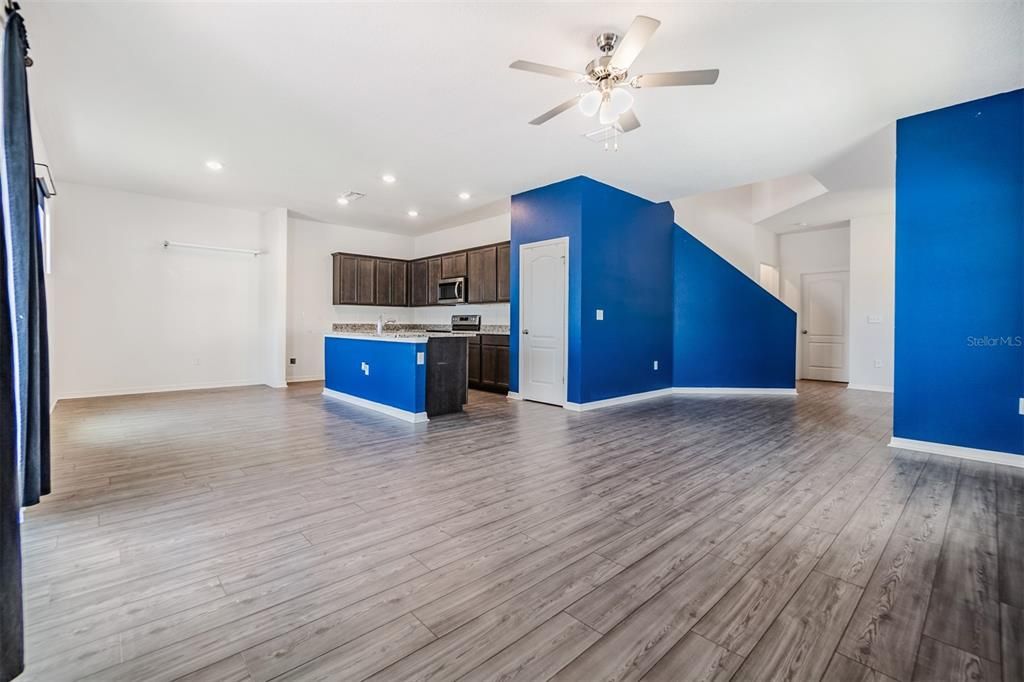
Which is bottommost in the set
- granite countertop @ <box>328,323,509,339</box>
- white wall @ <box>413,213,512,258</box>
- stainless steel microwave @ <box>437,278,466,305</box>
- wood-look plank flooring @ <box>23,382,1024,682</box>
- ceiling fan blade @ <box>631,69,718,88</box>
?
wood-look plank flooring @ <box>23,382,1024,682</box>

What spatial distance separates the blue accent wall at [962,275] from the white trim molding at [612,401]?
114 inches

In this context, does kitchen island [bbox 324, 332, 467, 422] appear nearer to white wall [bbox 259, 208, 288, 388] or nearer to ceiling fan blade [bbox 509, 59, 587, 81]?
white wall [bbox 259, 208, 288, 388]

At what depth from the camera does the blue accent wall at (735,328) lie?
715 centimetres

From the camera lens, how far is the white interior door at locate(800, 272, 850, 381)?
8578mm

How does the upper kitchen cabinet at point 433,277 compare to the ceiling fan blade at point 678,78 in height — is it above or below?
below

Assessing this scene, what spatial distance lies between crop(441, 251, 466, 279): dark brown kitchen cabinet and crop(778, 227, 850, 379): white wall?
6483mm

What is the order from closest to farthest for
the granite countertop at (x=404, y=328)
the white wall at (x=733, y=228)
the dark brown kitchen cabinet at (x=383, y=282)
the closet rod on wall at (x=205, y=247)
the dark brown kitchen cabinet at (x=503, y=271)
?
the closet rod on wall at (x=205, y=247) < the dark brown kitchen cabinet at (x=503, y=271) < the granite countertop at (x=404, y=328) < the white wall at (x=733, y=228) < the dark brown kitchen cabinet at (x=383, y=282)

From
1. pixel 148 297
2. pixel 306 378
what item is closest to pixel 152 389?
pixel 148 297

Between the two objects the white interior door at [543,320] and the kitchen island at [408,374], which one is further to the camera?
the white interior door at [543,320]

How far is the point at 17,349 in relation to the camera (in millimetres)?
1812

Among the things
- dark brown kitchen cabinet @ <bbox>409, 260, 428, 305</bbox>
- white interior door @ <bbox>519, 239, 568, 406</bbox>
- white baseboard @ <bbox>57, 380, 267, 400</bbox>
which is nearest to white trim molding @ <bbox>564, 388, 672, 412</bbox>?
white interior door @ <bbox>519, 239, 568, 406</bbox>

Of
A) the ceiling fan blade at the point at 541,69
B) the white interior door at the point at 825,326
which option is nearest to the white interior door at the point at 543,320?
the ceiling fan blade at the point at 541,69

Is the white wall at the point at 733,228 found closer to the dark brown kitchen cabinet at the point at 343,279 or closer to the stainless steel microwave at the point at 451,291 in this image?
the stainless steel microwave at the point at 451,291

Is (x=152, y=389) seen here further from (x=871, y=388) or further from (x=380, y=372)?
(x=871, y=388)
